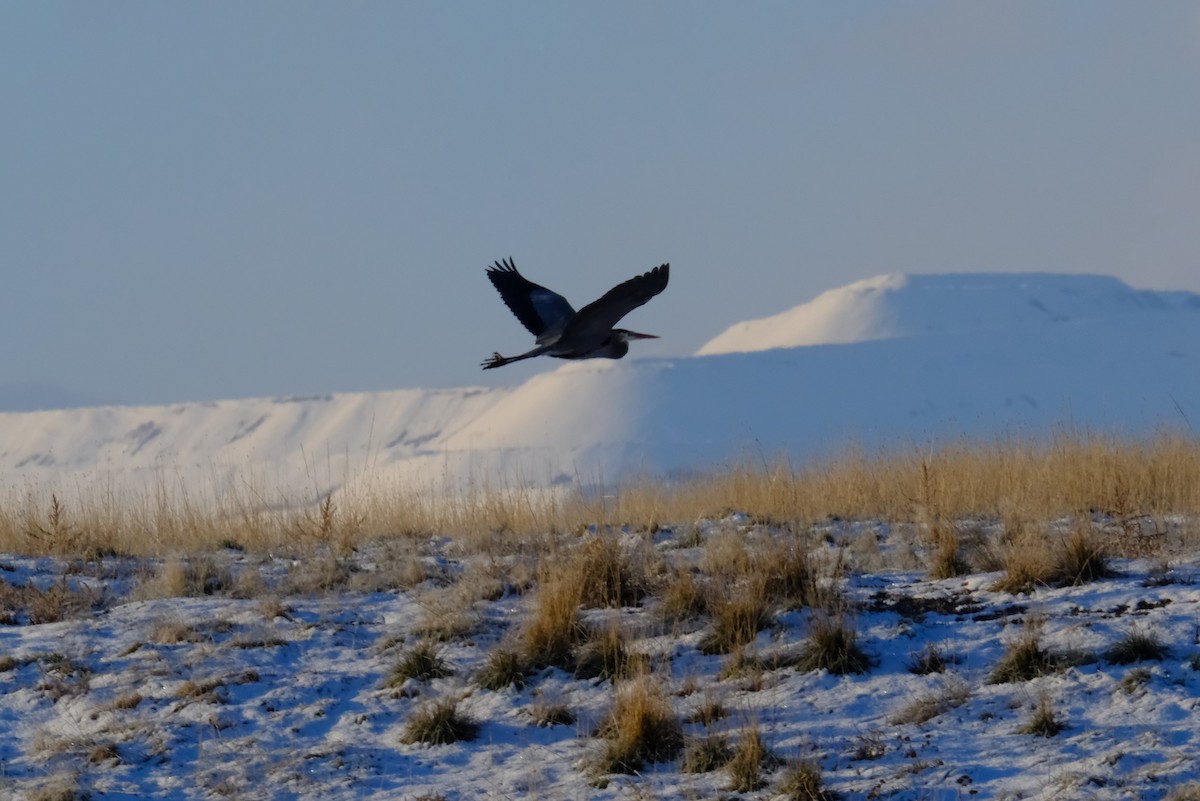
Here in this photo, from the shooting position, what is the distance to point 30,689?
683 centimetres

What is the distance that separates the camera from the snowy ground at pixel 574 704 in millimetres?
5426

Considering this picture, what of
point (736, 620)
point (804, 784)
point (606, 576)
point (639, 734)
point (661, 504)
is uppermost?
point (661, 504)

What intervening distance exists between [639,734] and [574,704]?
646 mm

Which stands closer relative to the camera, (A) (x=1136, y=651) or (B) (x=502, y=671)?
(A) (x=1136, y=651)

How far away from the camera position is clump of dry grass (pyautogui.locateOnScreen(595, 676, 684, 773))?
5.65m

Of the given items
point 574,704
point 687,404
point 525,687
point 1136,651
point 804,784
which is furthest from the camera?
point 687,404

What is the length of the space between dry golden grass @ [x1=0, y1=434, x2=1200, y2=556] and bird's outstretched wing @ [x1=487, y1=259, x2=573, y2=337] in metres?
1.09

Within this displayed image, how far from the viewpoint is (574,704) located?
6.28m

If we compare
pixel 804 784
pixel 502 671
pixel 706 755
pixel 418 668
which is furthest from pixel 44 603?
pixel 804 784

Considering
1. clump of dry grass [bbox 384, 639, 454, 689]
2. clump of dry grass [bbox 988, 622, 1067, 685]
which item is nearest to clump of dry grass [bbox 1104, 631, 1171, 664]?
clump of dry grass [bbox 988, 622, 1067, 685]

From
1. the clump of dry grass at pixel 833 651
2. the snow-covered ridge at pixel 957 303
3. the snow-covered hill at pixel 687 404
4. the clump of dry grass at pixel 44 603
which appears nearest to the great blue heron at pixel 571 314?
the clump of dry grass at pixel 833 651

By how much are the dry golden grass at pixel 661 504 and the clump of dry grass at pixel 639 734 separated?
2404 millimetres

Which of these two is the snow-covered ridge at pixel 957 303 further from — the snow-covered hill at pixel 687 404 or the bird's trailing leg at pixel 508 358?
the bird's trailing leg at pixel 508 358

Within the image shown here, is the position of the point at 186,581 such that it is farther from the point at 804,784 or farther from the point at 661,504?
the point at 804,784
